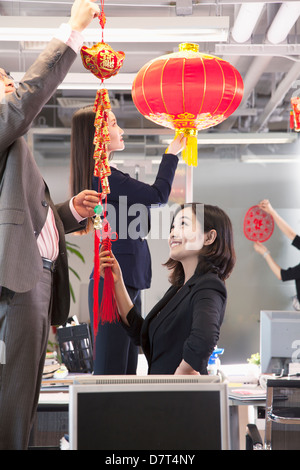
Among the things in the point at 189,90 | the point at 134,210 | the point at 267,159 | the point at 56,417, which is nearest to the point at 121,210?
the point at 134,210

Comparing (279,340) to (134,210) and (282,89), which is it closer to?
(134,210)

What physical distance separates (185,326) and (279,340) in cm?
112

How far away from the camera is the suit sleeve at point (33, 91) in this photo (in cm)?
155

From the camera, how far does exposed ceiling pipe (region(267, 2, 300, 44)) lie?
3994 millimetres

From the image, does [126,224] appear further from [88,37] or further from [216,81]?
[88,37]

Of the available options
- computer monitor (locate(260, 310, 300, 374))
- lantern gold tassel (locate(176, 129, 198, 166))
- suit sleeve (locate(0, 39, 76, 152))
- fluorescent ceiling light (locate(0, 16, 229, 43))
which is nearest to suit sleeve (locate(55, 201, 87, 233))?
suit sleeve (locate(0, 39, 76, 152))

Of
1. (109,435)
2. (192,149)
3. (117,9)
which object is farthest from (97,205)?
(117,9)

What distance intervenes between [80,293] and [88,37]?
148 inches

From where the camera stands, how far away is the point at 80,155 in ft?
8.29

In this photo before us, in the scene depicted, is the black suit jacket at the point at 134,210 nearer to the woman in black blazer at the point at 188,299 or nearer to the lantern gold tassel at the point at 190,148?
the woman in black blazer at the point at 188,299

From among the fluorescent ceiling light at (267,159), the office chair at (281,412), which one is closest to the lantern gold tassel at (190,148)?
the office chair at (281,412)

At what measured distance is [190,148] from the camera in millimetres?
3154

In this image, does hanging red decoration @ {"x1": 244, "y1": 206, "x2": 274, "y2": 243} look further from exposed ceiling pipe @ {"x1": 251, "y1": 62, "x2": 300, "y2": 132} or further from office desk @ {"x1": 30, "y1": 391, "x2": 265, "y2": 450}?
office desk @ {"x1": 30, "y1": 391, "x2": 265, "y2": 450}

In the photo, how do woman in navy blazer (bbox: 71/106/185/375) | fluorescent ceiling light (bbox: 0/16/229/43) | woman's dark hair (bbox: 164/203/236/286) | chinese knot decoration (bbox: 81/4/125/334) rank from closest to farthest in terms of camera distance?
chinese knot decoration (bbox: 81/4/125/334)
woman's dark hair (bbox: 164/203/236/286)
woman in navy blazer (bbox: 71/106/185/375)
fluorescent ceiling light (bbox: 0/16/229/43)
